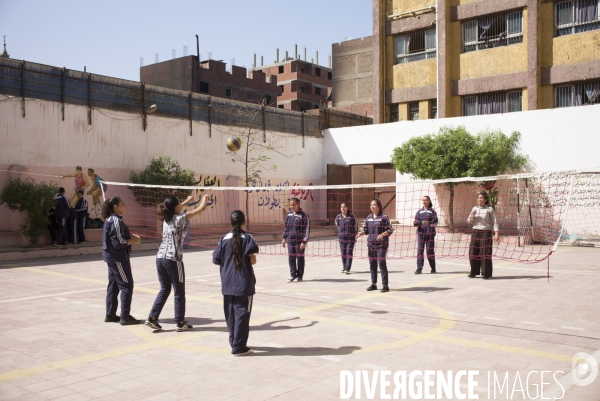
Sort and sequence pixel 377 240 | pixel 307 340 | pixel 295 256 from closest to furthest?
1. pixel 307 340
2. pixel 377 240
3. pixel 295 256

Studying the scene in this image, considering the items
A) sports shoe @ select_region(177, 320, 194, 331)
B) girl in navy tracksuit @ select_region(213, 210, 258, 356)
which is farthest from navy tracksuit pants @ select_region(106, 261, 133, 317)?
girl in navy tracksuit @ select_region(213, 210, 258, 356)

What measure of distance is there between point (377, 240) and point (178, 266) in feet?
14.0

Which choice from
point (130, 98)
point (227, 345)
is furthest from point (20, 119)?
point (227, 345)

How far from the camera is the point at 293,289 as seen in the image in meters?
10.7

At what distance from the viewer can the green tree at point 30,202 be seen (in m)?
16.5

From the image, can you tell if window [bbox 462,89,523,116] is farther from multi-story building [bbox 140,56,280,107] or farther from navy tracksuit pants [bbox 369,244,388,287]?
multi-story building [bbox 140,56,280,107]

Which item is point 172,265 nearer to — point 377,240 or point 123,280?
point 123,280

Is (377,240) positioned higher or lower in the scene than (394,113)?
lower

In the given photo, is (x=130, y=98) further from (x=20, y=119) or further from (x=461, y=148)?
(x=461, y=148)

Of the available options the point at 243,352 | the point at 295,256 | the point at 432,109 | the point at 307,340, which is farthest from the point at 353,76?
the point at 243,352

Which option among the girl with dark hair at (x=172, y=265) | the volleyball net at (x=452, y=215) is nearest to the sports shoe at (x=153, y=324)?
the girl with dark hair at (x=172, y=265)

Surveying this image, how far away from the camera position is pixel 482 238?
11.9 meters

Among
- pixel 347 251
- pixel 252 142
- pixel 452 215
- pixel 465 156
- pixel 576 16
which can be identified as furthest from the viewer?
pixel 252 142

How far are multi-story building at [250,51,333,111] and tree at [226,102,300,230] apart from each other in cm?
3862
